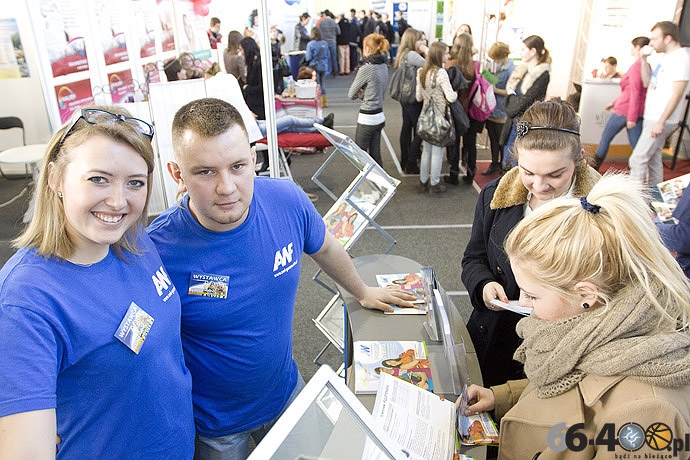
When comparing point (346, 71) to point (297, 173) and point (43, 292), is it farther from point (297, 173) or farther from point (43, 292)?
point (43, 292)

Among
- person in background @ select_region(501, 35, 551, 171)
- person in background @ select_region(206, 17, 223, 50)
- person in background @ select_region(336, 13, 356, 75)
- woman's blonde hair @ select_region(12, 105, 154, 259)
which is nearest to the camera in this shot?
woman's blonde hair @ select_region(12, 105, 154, 259)

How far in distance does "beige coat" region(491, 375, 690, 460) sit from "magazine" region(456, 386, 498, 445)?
0.09m

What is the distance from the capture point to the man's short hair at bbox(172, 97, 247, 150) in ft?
4.56

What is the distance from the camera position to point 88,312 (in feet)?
3.54

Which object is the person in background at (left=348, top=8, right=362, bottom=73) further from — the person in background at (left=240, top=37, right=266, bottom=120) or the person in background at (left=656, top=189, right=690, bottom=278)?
the person in background at (left=656, top=189, right=690, bottom=278)

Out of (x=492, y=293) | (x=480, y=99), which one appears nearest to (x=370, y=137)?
(x=480, y=99)

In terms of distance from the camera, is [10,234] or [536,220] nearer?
[536,220]

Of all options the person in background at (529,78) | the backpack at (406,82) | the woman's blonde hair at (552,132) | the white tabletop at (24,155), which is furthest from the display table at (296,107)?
the woman's blonde hair at (552,132)

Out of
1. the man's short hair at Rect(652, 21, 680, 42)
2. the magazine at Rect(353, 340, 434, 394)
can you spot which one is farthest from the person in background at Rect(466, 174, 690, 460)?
the man's short hair at Rect(652, 21, 680, 42)

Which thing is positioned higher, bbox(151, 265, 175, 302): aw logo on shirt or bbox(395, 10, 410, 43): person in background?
bbox(395, 10, 410, 43): person in background

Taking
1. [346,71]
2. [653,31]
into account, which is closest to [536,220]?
[653,31]

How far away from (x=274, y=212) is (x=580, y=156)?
3.57 feet

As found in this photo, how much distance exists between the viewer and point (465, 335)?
195cm

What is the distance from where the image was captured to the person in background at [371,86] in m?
5.63
